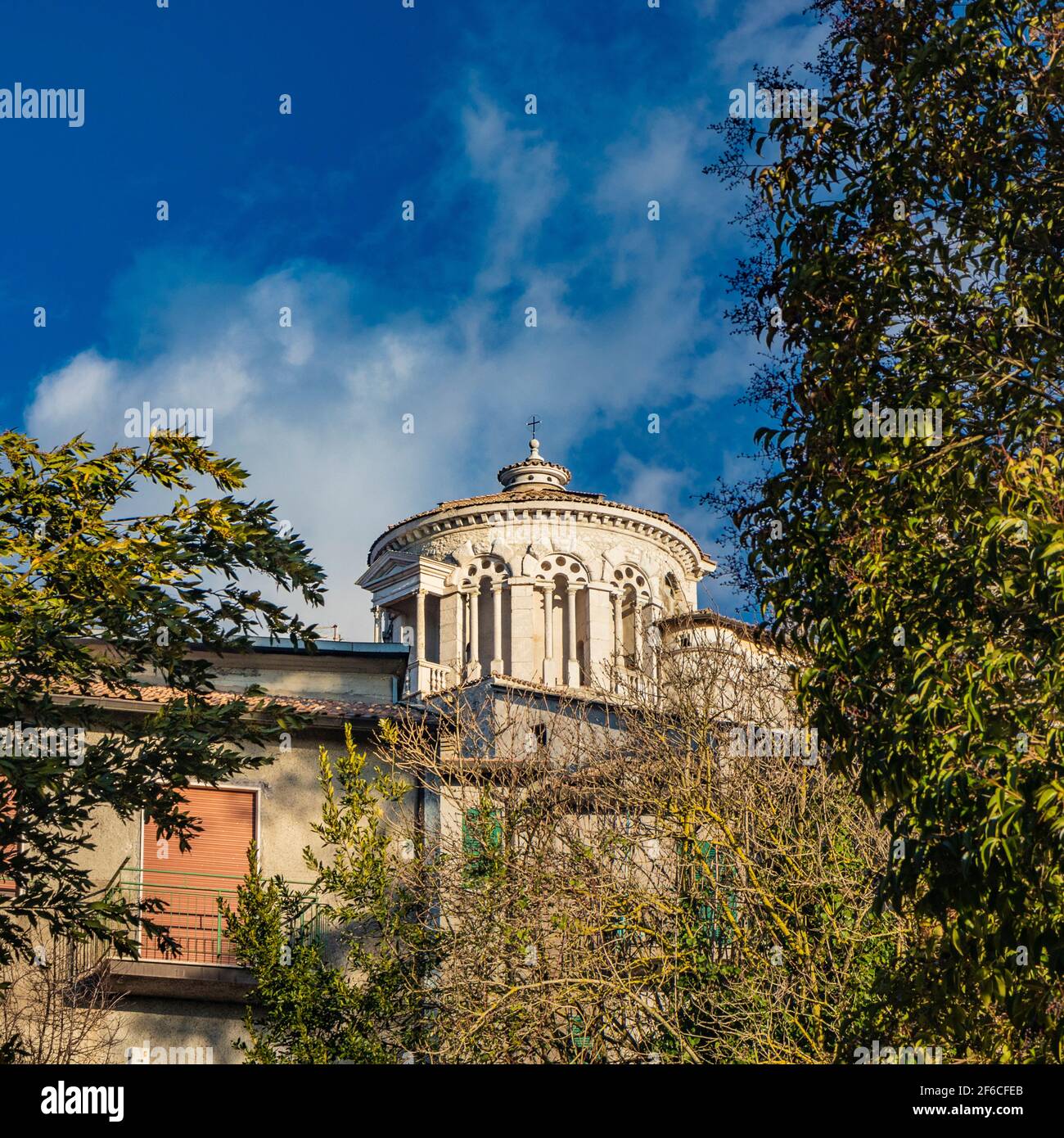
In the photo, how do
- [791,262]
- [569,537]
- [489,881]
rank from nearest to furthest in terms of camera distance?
[791,262] < [489,881] < [569,537]

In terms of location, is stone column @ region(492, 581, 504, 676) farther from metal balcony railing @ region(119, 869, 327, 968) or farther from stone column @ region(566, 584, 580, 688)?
metal balcony railing @ region(119, 869, 327, 968)

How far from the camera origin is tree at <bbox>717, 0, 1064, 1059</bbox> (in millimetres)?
6844


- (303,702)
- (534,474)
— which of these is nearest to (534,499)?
(534,474)

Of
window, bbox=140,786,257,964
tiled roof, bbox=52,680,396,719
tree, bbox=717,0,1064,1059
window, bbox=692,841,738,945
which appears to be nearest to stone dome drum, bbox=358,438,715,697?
tiled roof, bbox=52,680,396,719

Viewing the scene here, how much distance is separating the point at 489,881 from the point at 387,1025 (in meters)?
2.21

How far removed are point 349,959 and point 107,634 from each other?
6.97 meters

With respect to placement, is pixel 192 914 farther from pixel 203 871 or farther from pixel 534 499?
pixel 534 499

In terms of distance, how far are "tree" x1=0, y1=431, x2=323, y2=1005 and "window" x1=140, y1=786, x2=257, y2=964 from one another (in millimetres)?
6719

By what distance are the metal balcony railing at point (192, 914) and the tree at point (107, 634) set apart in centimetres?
650

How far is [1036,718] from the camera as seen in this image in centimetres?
706

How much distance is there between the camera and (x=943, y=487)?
321 inches

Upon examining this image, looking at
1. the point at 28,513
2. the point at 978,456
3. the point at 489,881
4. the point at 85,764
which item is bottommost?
the point at 489,881
